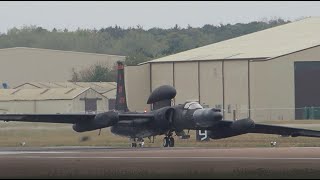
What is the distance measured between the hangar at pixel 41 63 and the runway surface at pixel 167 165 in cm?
9287

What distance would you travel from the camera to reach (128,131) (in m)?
62.5

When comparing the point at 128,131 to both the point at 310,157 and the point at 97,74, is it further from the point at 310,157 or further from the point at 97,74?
the point at 97,74

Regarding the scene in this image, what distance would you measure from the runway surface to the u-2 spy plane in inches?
379

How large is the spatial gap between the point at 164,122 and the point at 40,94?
53.3 meters

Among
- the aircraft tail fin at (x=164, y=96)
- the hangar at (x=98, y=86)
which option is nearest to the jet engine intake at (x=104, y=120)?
the aircraft tail fin at (x=164, y=96)

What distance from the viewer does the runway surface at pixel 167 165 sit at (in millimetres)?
31659

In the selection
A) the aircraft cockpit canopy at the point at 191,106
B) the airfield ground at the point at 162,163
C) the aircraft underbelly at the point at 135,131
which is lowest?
the airfield ground at the point at 162,163

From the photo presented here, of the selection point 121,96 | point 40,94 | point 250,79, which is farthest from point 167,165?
point 40,94

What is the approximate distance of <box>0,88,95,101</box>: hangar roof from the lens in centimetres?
10912

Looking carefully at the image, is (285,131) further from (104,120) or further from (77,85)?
(77,85)

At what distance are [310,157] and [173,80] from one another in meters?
71.6

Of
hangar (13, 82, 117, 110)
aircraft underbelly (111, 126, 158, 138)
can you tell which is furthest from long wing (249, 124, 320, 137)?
hangar (13, 82, 117, 110)

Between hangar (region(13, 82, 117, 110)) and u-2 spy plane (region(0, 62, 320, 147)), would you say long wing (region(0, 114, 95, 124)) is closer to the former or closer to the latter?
u-2 spy plane (region(0, 62, 320, 147))

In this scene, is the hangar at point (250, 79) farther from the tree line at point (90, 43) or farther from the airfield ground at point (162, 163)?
the airfield ground at point (162, 163)
